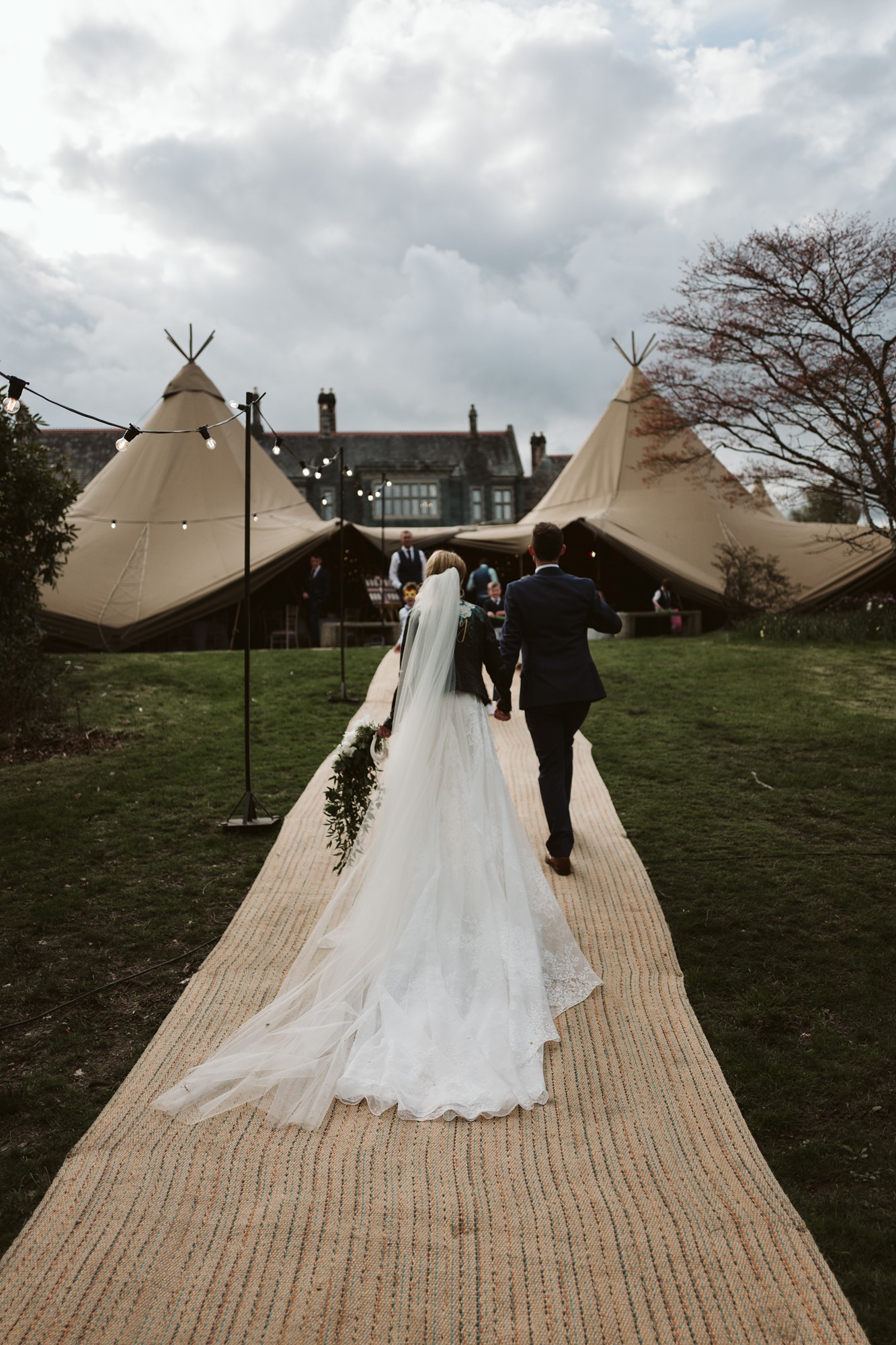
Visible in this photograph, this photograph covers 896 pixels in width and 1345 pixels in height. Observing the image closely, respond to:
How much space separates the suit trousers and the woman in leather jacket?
473 millimetres

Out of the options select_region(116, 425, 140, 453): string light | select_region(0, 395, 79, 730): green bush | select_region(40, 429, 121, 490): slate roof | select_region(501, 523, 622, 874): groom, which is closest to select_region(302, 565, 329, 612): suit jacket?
select_region(0, 395, 79, 730): green bush

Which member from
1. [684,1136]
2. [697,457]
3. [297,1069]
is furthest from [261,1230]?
[697,457]

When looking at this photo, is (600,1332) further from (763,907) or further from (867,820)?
(867,820)

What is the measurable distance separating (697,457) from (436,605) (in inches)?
509

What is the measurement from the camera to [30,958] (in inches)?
165

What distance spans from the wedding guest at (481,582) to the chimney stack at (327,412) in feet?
82.0

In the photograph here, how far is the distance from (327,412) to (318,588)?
77.5 ft

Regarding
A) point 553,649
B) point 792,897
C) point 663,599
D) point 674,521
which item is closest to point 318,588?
point 663,599

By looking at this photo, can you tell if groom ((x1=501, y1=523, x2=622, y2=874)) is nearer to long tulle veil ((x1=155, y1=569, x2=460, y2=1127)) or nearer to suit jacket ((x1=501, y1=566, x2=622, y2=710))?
suit jacket ((x1=501, y1=566, x2=622, y2=710))

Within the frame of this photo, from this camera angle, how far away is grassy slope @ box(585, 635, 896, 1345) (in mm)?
2729

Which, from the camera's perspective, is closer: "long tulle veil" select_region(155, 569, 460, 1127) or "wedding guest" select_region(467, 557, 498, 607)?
"long tulle veil" select_region(155, 569, 460, 1127)

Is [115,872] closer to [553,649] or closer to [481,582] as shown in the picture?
[553,649]

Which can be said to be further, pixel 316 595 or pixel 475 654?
pixel 316 595

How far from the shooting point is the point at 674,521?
1673 centimetres
